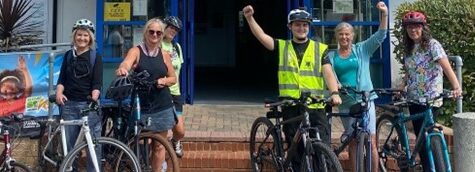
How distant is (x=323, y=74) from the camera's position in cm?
518

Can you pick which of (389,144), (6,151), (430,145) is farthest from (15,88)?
(430,145)

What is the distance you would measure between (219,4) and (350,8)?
851cm

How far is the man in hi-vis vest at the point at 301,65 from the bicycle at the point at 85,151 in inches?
57.3

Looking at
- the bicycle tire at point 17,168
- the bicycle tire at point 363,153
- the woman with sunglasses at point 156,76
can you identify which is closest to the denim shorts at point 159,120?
the woman with sunglasses at point 156,76

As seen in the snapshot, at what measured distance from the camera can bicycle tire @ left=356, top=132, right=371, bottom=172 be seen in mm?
5145

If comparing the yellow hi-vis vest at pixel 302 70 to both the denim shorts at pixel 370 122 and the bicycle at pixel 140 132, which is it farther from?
the bicycle at pixel 140 132

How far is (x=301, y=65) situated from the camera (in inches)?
205

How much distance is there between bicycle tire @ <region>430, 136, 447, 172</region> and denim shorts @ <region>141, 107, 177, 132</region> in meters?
2.25

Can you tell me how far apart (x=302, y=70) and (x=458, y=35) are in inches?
121

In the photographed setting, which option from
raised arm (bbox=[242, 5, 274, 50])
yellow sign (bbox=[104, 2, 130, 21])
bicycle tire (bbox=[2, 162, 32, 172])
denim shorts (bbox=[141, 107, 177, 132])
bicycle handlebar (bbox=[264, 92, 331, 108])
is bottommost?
bicycle tire (bbox=[2, 162, 32, 172])

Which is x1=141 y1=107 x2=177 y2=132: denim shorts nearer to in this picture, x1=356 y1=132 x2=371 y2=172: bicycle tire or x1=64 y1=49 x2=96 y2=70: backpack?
x1=64 y1=49 x2=96 y2=70: backpack

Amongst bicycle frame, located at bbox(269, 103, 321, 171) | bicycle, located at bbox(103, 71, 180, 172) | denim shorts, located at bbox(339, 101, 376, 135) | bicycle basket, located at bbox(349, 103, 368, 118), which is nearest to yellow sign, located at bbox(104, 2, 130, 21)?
bicycle, located at bbox(103, 71, 180, 172)

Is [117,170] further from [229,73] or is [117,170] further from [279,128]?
[229,73]

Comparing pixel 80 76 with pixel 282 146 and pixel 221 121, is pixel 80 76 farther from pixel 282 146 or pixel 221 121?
pixel 221 121
